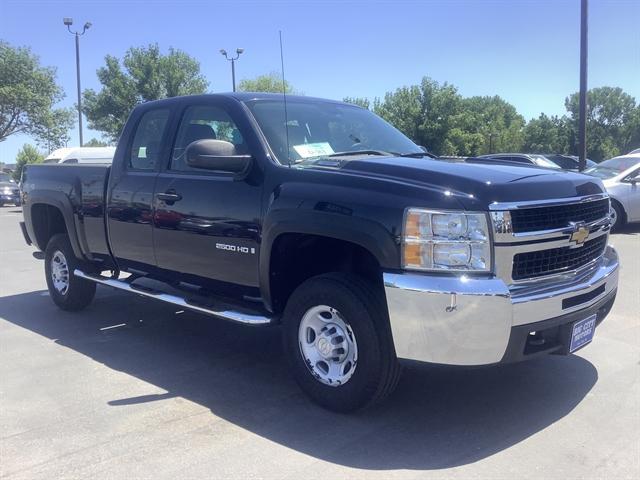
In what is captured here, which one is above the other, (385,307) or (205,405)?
(385,307)

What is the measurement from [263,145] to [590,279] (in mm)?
2307

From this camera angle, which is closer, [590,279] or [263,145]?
[590,279]

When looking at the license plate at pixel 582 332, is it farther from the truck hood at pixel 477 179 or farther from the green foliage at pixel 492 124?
the green foliage at pixel 492 124

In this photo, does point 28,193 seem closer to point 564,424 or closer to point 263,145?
point 263,145

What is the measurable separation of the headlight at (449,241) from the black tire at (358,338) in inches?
16.8

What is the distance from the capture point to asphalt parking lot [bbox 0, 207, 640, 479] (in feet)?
10.6

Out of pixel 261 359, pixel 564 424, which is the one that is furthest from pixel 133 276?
pixel 564 424

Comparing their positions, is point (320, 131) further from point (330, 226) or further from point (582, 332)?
point (582, 332)

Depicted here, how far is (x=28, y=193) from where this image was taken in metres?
6.81

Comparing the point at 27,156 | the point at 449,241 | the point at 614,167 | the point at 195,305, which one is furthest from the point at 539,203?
the point at 27,156

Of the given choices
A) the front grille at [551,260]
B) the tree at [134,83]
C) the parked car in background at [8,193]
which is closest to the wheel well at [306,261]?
the front grille at [551,260]

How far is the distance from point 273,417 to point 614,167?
11.1 m

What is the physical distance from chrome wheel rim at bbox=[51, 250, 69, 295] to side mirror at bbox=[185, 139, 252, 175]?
311 centimetres

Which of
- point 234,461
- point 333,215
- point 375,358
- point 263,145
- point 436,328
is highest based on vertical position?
point 263,145
